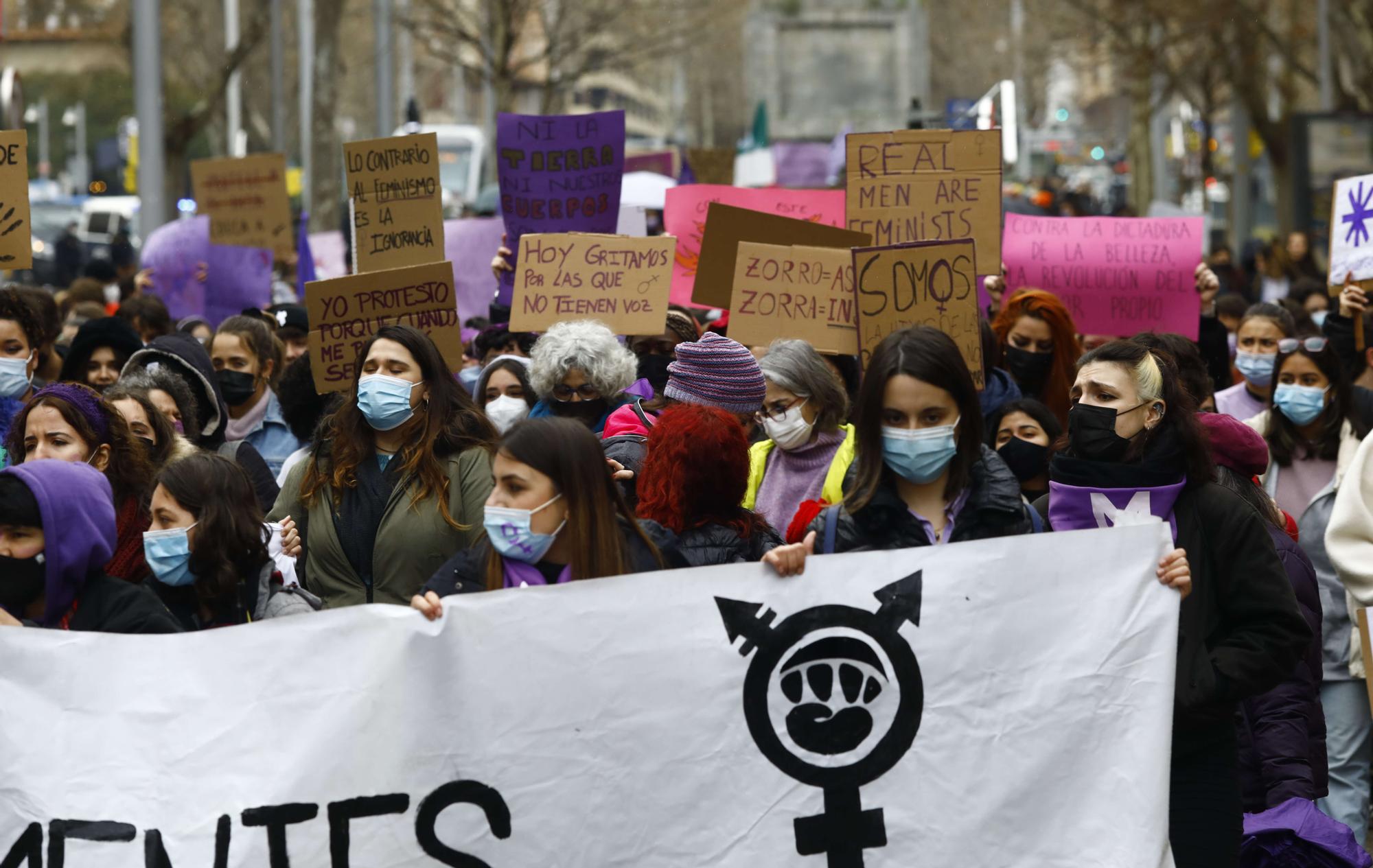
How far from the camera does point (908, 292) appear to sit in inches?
228

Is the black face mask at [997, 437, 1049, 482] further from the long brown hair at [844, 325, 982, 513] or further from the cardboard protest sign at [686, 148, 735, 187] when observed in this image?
A: the cardboard protest sign at [686, 148, 735, 187]

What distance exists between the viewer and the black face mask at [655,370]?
7.12 metres

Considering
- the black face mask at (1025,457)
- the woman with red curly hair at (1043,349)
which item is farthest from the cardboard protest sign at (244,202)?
the black face mask at (1025,457)

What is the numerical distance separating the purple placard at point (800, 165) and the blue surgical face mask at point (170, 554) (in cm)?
1900

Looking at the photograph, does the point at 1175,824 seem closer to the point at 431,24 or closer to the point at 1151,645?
the point at 1151,645

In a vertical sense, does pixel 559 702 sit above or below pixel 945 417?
below

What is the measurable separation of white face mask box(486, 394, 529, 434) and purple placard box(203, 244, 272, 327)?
4829mm

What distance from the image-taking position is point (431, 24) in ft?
102

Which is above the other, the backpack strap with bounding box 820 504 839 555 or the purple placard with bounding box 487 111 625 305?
the purple placard with bounding box 487 111 625 305

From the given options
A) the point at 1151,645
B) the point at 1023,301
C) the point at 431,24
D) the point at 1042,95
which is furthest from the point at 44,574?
the point at 1042,95

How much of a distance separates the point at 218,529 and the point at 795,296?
9.74 ft

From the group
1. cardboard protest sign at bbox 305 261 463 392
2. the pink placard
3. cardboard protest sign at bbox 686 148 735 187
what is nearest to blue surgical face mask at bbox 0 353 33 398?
cardboard protest sign at bbox 305 261 463 392

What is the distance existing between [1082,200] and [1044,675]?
2860cm

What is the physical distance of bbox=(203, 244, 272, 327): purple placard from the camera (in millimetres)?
11117
